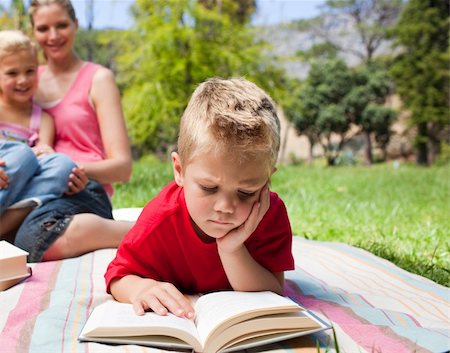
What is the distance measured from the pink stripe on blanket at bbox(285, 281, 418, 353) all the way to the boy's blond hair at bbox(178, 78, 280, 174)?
0.57 metres

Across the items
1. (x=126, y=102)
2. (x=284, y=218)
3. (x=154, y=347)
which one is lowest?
(x=126, y=102)

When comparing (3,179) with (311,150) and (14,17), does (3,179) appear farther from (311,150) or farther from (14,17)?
(311,150)

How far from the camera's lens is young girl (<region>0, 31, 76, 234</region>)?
2.95 m

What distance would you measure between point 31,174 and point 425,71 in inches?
642

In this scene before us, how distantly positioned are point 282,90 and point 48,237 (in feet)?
30.2

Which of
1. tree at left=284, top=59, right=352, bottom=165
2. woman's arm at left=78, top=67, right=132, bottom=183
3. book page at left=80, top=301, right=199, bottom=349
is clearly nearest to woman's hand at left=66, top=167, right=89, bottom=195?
woman's arm at left=78, top=67, right=132, bottom=183

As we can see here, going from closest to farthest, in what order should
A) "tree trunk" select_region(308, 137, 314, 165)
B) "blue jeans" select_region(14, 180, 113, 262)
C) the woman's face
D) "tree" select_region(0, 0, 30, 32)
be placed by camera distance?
"blue jeans" select_region(14, 180, 113, 262) → the woman's face → "tree" select_region(0, 0, 30, 32) → "tree trunk" select_region(308, 137, 314, 165)

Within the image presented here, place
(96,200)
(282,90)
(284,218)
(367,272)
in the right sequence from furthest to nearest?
(282,90)
(96,200)
(367,272)
(284,218)

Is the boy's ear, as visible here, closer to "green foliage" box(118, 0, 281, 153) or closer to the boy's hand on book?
the boy's hand on book

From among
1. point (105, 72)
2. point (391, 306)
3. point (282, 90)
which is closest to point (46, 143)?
point (105, 72)

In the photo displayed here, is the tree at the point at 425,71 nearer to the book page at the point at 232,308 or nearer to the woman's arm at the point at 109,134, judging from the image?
the woman's arm at the point at 109,134

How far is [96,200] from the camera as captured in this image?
3180 millimetres

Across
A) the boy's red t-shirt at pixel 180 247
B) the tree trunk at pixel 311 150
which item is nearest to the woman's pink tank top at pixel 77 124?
the boy's red t-shirt at pixel 180 247

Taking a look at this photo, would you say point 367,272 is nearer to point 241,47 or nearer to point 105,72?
point 105,72
